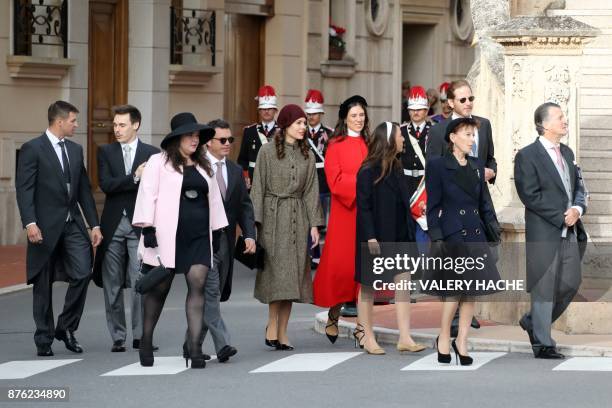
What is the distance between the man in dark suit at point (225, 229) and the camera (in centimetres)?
1423

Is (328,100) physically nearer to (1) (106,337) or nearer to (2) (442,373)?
(1) (106,337)

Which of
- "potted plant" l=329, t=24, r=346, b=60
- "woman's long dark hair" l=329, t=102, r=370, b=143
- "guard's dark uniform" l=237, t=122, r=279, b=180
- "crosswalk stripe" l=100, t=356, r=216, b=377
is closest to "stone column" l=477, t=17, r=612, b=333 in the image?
"woman's long dark hair" l=329, t=102, r=370, b=143

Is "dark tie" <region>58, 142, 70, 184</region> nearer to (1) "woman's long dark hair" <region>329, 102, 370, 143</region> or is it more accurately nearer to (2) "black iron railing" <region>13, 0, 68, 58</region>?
(1) "woman's long dark hair" <region>329, 102, 370, 143</region>

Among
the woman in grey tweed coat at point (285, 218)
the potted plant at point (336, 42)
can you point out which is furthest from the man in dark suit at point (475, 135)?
the potted plant at point (336, 42)

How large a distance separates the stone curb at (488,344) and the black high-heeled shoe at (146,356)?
2195 mm

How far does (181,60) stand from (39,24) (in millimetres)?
3274

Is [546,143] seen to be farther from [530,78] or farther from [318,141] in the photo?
[318,141]

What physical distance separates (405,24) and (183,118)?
76.4 ft

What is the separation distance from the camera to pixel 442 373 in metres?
13.5

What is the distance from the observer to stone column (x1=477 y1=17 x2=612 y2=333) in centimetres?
1568

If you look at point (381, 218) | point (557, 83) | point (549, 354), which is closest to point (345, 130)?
point (381, 218)

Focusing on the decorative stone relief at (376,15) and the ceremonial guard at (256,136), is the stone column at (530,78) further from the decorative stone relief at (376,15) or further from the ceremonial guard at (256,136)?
the decorative stone relief at (376,15)

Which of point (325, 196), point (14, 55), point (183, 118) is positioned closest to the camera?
point (183, 118)

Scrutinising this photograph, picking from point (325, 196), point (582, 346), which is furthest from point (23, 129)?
point (582, 346)
